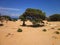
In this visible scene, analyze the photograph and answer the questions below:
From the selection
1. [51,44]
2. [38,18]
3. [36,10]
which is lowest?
[51,44]

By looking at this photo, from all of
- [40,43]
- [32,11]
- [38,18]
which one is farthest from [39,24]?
[40,43]

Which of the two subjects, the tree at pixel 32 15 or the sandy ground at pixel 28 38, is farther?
the tree at pixel 32 15

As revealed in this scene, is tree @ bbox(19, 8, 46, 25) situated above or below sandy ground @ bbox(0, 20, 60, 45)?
above

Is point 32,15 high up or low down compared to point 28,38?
up

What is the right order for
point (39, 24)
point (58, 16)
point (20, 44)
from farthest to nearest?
point (58, 16), point (39, 24), point (20, 44)

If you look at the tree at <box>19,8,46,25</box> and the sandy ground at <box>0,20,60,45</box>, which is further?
the tree at <box>19,8,46,25</box>

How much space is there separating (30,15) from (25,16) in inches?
67.2

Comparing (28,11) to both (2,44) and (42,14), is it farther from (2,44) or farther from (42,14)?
(2,44)

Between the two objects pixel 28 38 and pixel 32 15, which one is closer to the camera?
pixel 28 38

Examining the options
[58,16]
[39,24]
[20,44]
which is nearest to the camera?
[20,44]

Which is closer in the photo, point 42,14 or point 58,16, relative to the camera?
point 42,14

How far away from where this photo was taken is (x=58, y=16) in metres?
61.2

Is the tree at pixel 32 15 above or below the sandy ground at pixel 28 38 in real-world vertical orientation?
above

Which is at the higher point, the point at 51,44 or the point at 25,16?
the point at 25,16
